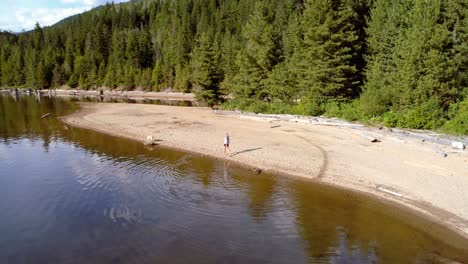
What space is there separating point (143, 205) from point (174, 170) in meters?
5.86

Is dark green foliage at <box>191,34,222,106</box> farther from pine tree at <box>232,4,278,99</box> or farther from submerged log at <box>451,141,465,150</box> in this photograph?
submerged log at <box>451,141,465,150</box>

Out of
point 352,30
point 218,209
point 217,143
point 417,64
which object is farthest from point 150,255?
point 352,30

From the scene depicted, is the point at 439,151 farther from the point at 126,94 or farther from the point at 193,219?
the point at 126,94

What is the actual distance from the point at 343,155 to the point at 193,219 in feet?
40.7

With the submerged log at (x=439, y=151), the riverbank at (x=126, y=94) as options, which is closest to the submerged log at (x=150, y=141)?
the submerged log at (x=439, y=151)

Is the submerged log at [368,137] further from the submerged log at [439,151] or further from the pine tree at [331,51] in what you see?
the pine tree at [331,51]

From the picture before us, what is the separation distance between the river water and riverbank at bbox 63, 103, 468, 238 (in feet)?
3.95

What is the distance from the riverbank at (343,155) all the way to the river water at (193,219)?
1205 mm

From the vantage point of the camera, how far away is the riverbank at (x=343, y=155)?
667 inches

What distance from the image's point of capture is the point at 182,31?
109438mm

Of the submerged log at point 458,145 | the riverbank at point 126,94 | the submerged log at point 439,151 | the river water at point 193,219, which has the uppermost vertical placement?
the riverbank at point 126,94

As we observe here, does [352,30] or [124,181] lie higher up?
[352,30]

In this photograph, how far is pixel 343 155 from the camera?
77.4 feet

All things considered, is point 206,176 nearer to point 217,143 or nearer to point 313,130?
point 217,143
